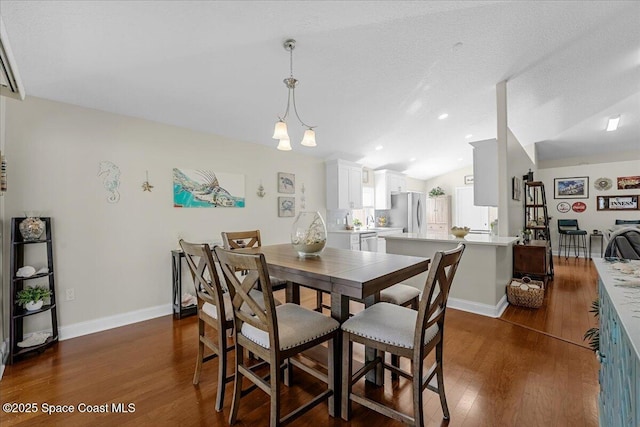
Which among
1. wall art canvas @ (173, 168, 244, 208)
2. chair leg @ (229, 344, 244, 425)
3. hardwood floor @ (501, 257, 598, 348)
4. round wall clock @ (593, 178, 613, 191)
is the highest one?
round wall clock @ (593, 178, 613, 191)

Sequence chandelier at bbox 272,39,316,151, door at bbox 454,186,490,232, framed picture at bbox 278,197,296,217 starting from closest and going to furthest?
chandelier at bbox 272,39,316,151, framed picture at bbox 278,197,296,217, door at bbox 454,186,490,232

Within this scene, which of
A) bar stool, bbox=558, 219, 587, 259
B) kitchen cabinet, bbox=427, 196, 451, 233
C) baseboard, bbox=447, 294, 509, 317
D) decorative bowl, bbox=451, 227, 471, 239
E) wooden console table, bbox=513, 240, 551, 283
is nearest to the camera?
baseboard, bbox=447, 294, 509, 317

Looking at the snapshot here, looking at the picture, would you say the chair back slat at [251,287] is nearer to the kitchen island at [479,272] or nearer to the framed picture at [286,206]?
the kitchen island at [479,272]

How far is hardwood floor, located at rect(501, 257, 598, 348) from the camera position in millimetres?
2816

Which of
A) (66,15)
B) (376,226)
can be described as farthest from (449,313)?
(66,15)

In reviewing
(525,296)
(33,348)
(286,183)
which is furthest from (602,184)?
(33,348)

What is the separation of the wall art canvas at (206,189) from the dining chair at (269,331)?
7.46 ft

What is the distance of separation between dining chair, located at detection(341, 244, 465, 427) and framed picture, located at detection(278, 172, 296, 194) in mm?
3150

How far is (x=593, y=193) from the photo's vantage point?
6984mm

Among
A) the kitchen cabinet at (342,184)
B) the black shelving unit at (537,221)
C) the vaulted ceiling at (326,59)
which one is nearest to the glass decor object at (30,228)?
the vaulted ceiling at (326,59)

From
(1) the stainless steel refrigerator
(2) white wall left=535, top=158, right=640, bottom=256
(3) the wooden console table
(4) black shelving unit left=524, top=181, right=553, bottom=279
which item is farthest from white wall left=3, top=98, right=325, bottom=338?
(2) white wall left=535, top=158, right=640, bottom=256

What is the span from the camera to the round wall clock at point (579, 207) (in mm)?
7104

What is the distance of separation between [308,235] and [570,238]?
834 centimetres

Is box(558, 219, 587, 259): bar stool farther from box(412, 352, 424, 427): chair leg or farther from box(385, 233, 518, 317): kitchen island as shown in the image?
box(412, 352, 424, 427): chair leg
